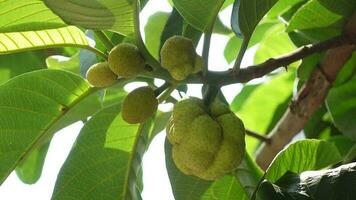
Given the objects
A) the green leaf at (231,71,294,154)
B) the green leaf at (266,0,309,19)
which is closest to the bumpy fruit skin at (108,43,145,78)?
the green leaf at (266,0,309,19)

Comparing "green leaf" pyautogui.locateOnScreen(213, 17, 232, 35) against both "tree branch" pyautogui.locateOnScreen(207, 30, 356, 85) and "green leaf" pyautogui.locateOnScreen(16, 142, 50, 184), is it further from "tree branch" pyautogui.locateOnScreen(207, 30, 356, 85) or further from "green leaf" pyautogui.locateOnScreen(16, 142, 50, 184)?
"tree branch" pyautogui.locateOnScreen(207, 30, 356, 85)

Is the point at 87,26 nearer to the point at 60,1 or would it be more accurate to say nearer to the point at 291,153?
the point at 60,1

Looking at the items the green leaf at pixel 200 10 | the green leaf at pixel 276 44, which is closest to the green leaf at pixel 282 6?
the green leaf at pixel 276 44

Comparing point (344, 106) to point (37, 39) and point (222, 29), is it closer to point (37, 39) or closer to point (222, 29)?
point (222, 29)

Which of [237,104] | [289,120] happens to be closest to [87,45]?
[289,120]

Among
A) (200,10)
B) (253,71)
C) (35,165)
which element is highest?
(200,10)

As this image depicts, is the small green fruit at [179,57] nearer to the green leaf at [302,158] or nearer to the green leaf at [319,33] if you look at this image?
the green leaf at [302,158]

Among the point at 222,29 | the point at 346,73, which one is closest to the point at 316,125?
the point at 346,73
